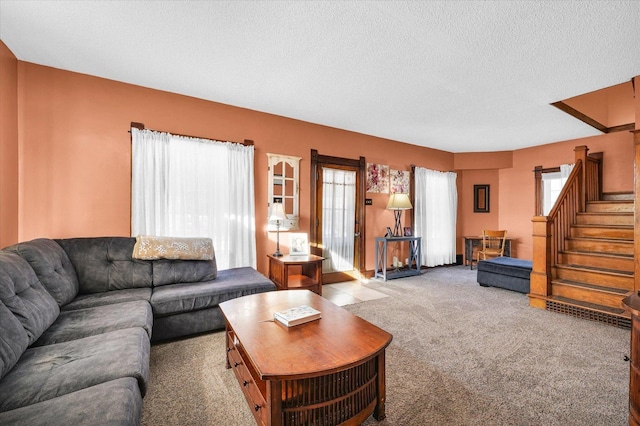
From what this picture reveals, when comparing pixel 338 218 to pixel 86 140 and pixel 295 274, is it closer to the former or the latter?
pixel 295 274

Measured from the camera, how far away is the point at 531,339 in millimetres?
2799

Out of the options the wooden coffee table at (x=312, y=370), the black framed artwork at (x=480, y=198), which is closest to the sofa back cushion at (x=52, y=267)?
the wooden coffee table at (x=312, y=370)

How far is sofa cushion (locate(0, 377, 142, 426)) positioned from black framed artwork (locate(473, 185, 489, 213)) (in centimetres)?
734

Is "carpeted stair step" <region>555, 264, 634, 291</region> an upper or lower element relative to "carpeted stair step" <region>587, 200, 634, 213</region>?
lower

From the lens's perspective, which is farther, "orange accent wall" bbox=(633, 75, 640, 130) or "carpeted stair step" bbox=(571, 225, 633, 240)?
"carpeted stair step" bbox=(571, 225, 633, 240)

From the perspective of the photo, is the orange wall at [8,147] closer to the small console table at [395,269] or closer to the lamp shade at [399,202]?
the small console table at [395,269]

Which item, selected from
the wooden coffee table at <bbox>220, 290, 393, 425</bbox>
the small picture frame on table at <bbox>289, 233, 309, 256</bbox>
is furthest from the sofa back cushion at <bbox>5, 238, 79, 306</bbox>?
the small picture frame on table at <bbox>289, 233, 309, 256</bbox>

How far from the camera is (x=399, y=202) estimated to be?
17.5 ft

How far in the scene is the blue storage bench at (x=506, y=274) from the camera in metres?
4.31

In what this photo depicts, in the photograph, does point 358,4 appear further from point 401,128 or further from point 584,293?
point 584,293

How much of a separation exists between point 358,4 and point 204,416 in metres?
2.89

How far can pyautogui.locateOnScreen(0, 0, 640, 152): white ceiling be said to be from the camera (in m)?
2.12

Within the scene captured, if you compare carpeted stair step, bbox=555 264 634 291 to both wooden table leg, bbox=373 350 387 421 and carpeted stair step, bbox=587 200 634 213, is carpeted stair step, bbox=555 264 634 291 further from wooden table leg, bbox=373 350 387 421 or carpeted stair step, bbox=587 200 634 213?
wooden table leg, bbox=373 350 387 421

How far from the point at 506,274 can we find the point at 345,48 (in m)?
4.14
